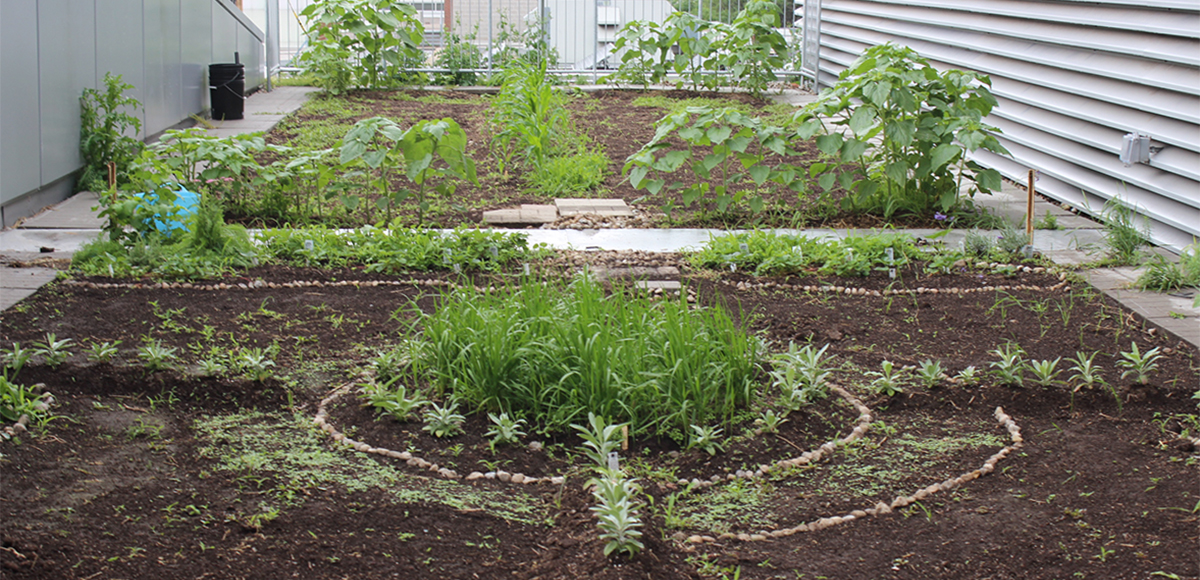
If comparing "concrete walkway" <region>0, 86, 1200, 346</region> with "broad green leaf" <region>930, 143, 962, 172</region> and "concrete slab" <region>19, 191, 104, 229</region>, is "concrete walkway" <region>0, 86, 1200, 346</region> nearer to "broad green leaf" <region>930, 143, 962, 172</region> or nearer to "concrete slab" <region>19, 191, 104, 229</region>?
"concrete slab" <region>19, 191, 104, 229</region>

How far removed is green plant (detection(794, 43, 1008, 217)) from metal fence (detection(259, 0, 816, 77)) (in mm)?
8355

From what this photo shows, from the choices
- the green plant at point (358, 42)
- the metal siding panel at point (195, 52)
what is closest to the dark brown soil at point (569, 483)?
the metal siding panel at point (195, 52)

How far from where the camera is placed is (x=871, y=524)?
2709 millimetres

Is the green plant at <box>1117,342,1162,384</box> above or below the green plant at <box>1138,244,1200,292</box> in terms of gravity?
below

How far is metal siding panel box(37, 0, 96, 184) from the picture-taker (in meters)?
6.41

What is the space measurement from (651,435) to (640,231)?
306cm

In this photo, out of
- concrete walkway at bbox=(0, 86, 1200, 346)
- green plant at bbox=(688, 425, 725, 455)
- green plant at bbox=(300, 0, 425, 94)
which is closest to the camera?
green plant at bbox=(688, 425, 725, 455)

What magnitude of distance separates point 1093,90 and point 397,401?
5.24 metres

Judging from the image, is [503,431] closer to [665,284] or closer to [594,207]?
[665,284]

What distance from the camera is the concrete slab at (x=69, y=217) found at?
611 cm

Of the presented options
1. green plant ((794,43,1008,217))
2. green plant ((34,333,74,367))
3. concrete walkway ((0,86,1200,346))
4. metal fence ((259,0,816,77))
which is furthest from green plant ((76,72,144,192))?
metal fence ((259,0,816,77))

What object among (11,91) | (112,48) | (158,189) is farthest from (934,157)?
(112,48)

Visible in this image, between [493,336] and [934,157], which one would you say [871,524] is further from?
[934,157]

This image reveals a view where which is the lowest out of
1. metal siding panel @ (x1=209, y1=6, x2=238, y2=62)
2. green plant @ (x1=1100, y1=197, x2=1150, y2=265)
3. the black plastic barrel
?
green plant @ (x1=1100, y1=197, x2=1150, y2=265)
